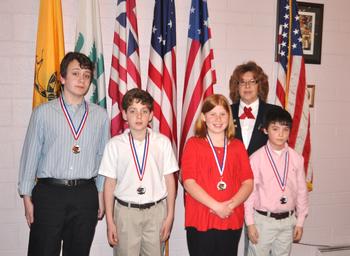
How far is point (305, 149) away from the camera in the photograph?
119 inches

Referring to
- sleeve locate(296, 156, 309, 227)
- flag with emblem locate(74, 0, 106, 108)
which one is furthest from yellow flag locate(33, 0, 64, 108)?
sleeve locate(296, 156, 309, 227)

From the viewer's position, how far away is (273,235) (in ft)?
7.41

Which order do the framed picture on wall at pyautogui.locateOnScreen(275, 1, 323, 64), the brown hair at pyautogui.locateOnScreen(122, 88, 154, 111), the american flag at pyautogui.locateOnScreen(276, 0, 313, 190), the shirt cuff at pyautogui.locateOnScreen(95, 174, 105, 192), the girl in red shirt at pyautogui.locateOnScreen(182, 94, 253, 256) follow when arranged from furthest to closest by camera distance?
the framed picture on wall at pyautogui.locateOnScreen(275, 1, 323, 64), the american flag at pyautogui.locateOnScreen(276, 0, 313, 190), the shirt cuff at pyautogui.locateOnScreen(95, 174, 105, 192), the brown hair at pyautogui.locateOnScreen(122, 88, 154, 111), the girl in red shirt at pyautogui.locateOnScreen(182, 94, 253, 256)

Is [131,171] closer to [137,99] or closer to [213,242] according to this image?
[137,99]

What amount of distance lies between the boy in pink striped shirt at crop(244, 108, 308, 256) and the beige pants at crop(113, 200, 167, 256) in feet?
2.08

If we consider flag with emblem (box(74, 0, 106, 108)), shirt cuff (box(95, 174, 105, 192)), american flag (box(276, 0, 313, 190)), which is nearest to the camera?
shirt cuff (box(95, 174, 105, 192))

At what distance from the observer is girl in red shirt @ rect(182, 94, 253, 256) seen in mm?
2098

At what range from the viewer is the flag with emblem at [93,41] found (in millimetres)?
2643

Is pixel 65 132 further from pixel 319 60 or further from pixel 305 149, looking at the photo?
pixel 319 60

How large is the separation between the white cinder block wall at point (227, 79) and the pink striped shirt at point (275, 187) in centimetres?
105

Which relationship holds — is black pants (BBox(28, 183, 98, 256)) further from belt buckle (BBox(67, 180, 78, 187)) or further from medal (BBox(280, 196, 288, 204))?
medal (BBox(280, 196, 288, 204))

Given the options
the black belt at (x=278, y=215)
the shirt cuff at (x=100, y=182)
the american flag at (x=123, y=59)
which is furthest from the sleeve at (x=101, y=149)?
the black belt at (x=278, y=215)

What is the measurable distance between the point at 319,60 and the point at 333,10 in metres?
0.55

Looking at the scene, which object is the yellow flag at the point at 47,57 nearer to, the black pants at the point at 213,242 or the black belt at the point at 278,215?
the black pants at the point at 213,242
